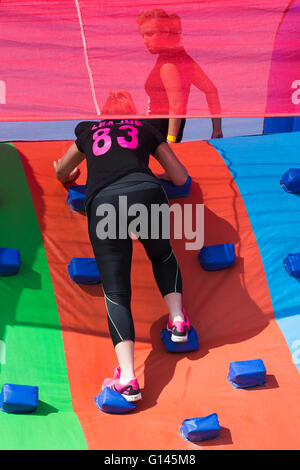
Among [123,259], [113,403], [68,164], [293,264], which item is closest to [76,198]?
[68,164]

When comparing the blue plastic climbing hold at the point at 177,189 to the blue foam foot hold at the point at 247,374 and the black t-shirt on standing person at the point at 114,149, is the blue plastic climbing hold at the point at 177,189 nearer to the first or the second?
the black t-shirt on standing person at the point at 114,149

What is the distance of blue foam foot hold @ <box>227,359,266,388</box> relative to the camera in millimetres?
2613

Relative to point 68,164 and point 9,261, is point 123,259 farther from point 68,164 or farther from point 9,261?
point 68,164

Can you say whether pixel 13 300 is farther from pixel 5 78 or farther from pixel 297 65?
pixel 297 65

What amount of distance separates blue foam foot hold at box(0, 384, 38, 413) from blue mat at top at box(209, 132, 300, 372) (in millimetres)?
1058

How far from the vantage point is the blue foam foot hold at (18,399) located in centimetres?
240

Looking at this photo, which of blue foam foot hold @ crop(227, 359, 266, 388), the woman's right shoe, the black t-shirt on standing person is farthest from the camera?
the black t-shirt on standing person

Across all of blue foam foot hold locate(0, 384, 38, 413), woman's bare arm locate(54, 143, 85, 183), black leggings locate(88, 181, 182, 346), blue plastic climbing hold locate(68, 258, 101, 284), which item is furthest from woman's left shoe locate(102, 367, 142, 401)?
woman's bare arm locate(54, 143, 85, 183)

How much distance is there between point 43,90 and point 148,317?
107 cm

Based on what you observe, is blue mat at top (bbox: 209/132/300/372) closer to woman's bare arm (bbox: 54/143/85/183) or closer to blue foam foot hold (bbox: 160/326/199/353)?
blue foam foot hold (bbox: 160/326/199/353)

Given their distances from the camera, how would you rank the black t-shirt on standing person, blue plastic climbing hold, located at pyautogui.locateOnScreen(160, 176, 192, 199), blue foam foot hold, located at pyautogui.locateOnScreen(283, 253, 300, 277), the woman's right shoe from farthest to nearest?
blue plastic climbing hold, located at pyautogui.locateOnScreen(160, 176, 192, 199) < blue foam foot hold, located at pyautogui.locateOnScreen(283, 253, 300, 277) < the black t-shirt on standing person < the woman's right shoe

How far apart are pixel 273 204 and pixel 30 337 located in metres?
1.44

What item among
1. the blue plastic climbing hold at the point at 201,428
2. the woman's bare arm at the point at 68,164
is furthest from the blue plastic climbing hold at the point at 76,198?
the blue plastic climbing hold at the point at 201,428

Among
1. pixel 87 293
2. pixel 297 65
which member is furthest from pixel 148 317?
pixel 297 65
